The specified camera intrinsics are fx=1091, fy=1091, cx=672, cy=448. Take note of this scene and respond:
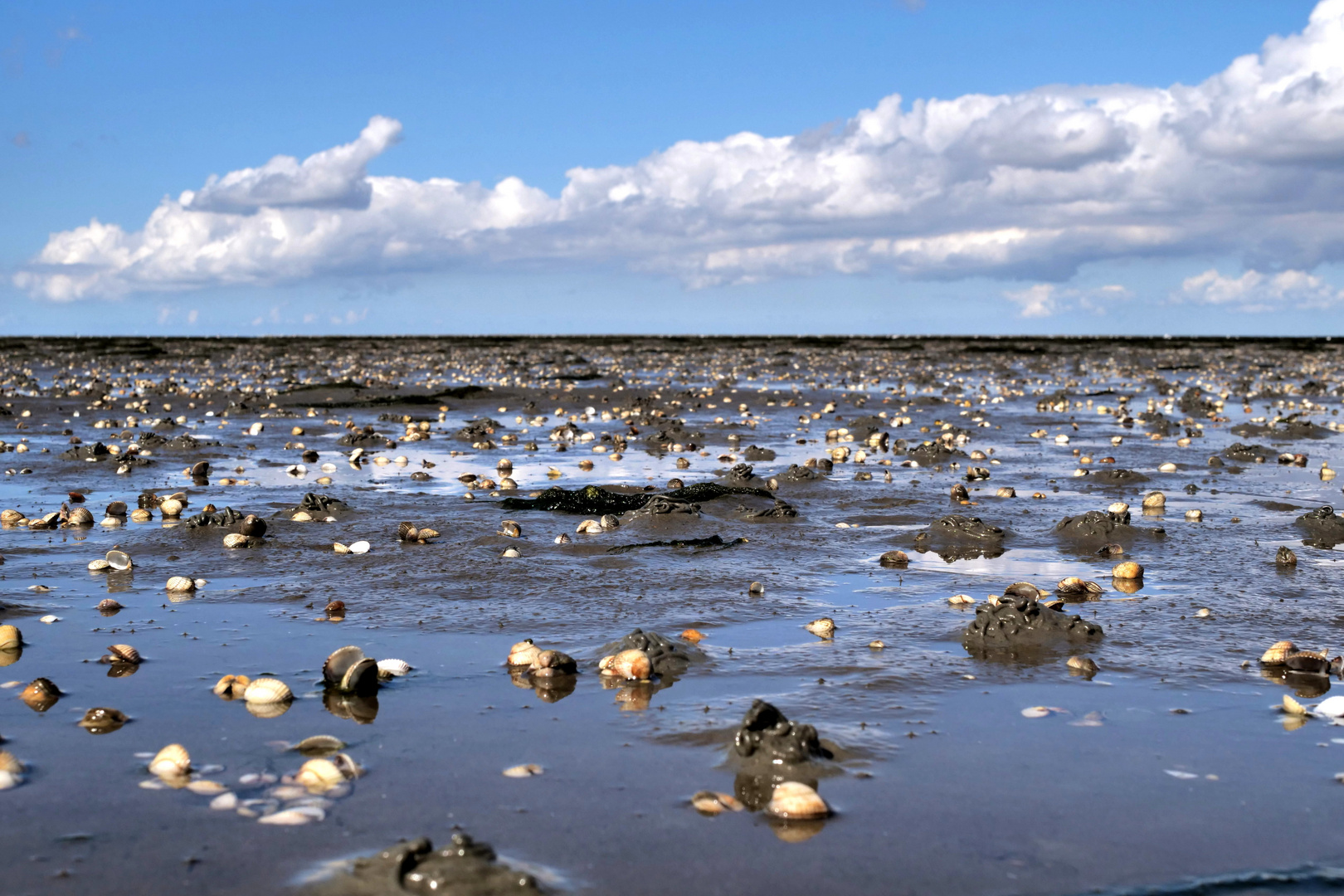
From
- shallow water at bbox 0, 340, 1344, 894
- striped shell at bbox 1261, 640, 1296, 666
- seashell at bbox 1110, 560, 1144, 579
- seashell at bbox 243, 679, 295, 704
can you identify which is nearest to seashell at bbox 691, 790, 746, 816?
shallow water at bbox 0, 340, 1344, 894

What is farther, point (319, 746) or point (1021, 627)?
point (1021, 627)

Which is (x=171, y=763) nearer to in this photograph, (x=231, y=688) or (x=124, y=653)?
(x=231, y=688)

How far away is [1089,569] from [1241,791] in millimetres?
4464

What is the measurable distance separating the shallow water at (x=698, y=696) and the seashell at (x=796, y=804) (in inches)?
3.0

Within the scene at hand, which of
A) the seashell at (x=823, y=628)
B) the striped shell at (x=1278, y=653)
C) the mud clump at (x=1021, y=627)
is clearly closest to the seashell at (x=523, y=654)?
the seashell at (x=823, y=628)

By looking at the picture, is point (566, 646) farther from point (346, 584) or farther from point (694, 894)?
point (694, 894)

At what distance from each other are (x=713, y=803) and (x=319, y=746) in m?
1.78

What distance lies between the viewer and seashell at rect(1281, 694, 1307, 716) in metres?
5.20

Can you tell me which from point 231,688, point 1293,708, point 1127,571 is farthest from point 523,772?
point 1127,571

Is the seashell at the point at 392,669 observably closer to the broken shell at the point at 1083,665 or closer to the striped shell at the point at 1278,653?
the broken shell at the point at 1083,665

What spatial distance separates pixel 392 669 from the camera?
5.79 m

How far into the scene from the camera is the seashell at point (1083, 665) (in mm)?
5926

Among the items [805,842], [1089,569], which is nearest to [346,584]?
[805,842]

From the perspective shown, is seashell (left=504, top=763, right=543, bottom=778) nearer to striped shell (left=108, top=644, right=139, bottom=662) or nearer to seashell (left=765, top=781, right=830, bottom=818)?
seashell (left=765, top=781, right=830, bottom=818)
